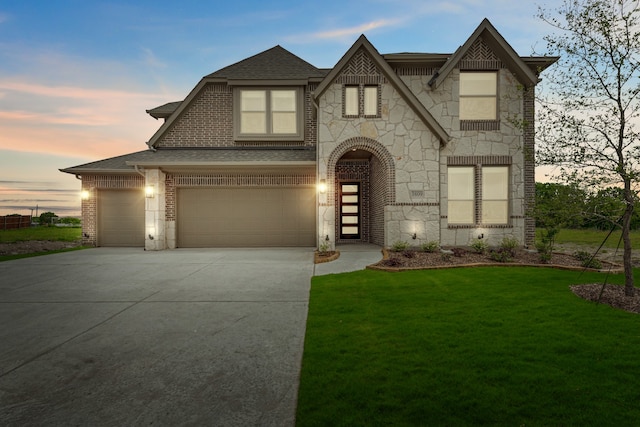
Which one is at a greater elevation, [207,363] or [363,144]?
[363,144]

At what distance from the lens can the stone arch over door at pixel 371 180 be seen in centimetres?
1144

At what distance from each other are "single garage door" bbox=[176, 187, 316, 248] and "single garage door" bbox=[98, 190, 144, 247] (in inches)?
89.2

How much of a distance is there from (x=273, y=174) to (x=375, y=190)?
448 centimetres

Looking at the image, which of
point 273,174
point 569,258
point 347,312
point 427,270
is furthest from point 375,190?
point 347,312

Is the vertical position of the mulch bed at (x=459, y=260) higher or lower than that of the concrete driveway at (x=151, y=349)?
higher

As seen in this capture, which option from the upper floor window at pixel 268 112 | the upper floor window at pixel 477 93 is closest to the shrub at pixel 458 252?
the upper floor window at pixel 477 93

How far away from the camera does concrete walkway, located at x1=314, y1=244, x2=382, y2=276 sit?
878cm

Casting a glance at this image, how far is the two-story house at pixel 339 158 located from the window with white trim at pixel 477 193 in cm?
4

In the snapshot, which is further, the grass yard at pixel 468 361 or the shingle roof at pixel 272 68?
the shingle roof at pixel 272 68

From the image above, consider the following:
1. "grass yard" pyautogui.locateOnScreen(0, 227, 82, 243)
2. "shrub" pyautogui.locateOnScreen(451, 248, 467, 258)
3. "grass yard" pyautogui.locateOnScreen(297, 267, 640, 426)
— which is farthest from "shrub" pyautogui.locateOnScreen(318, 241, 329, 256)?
"grass yard" pyautogui.locateOnScreen(0, 227, 82, 243)

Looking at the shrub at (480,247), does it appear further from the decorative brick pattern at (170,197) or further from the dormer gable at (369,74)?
the decorative brick pattern at (170,197)

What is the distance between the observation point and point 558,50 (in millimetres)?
6500

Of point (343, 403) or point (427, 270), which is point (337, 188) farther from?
point (343, 403)

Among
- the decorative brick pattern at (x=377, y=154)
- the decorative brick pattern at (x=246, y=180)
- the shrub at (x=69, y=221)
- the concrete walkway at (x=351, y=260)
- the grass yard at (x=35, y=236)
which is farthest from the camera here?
the shrub at (x=69, y=221)
